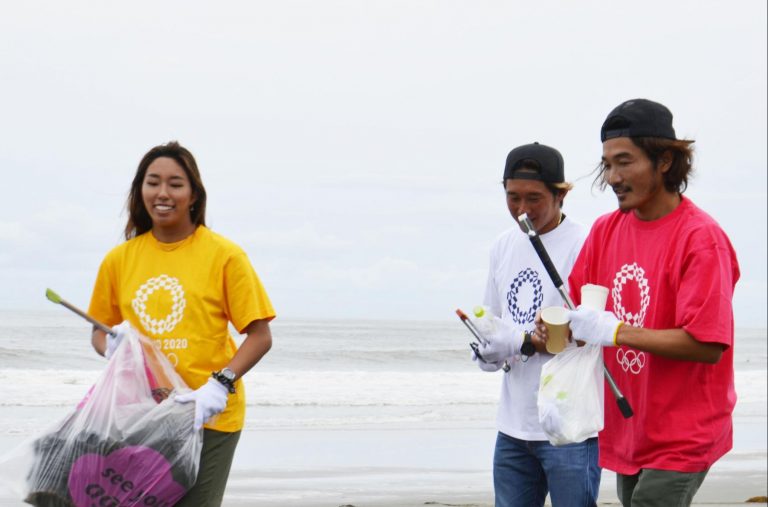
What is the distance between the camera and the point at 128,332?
9.66ft

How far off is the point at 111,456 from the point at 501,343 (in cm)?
121

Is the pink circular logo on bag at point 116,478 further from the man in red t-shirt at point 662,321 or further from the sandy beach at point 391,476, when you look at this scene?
the sandy beach at point 391,476

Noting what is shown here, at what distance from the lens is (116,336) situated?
295 cm

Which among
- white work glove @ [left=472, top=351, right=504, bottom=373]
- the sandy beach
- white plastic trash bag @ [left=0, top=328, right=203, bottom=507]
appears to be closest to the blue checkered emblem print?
white work glove @ [left=472, top=351, right=504, bottom=373]

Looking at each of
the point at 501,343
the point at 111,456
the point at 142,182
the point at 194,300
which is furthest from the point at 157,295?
the point at 501,343

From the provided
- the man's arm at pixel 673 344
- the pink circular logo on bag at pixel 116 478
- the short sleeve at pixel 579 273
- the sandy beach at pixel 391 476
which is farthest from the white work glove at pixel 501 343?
the sandy beach at pixel 391 476

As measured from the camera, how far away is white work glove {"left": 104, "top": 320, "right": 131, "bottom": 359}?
2.94 meters

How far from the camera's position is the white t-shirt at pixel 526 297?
11.0 ft

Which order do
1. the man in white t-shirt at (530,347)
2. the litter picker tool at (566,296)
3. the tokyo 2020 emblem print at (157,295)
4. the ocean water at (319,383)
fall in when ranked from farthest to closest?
the ocean water at (319,383) < the man in white t-shirt at (530,347) < the tokyo 2020 emblem print at (157,295) < the litter picker tool at (566,296)

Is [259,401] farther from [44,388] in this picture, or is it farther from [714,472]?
[714,472]

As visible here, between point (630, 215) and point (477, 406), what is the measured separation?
1034 cm

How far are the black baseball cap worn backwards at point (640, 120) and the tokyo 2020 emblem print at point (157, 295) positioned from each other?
1.25 m

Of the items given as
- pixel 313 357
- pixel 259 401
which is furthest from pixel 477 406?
pixel 313 357

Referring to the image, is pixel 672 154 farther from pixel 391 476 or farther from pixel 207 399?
pixel 391 476
